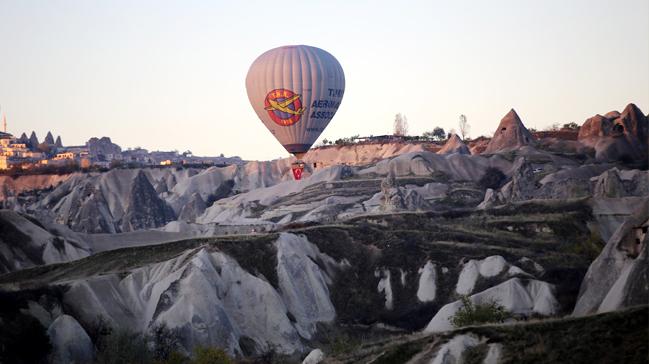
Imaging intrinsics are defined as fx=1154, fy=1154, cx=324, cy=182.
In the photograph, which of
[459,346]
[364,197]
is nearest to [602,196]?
[364,197]

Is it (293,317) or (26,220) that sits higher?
(26,220)

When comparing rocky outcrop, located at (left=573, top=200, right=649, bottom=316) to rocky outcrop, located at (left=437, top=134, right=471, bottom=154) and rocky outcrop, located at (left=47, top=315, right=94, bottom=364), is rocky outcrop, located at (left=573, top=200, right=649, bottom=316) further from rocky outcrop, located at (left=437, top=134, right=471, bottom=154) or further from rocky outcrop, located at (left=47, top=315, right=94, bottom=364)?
rocky outcrop, located at (left=437, top=134, right=471, bottom=154)

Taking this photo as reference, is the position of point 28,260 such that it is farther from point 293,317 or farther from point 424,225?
point 424,225

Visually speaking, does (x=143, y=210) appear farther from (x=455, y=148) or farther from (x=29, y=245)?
(x=29, y=245)

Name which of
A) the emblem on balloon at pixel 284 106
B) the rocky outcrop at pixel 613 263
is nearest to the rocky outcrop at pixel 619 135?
the emblem on balloon at pixel 284 106

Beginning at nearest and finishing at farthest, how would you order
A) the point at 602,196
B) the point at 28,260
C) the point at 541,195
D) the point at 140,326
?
the point at 140,326, the point at 28,260, the point at 602,196, the point at 541,195

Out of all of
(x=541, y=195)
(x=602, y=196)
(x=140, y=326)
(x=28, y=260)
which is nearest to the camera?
(x=140, y=326)

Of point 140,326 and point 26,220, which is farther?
point 26,220

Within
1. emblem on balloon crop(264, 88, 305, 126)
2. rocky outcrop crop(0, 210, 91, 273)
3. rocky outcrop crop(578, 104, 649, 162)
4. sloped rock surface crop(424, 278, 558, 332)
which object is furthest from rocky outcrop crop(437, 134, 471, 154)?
sloped rock surface crop(424, 278, 558, 332)
